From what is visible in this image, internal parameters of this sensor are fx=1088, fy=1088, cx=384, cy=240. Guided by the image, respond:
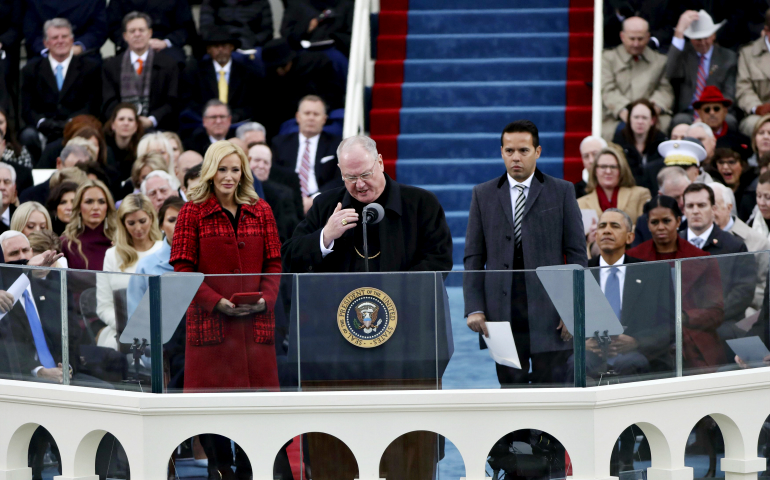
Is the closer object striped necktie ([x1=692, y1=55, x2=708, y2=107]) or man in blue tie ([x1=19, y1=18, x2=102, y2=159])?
striped necktie ([x1=692, y1=55, x2=708, y2=107])

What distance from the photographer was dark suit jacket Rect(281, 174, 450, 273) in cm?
461

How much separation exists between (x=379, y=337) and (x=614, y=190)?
333cm

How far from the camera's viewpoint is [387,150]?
9180 millimetres

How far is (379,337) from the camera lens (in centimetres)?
434

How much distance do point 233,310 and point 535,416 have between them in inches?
49.3

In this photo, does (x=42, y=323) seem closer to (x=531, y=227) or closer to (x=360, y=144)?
(x=360, y=144)

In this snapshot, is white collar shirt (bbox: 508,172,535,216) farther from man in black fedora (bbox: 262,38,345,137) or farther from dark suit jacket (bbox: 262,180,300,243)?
man in black fedora (bbox: 262,38,345,137)

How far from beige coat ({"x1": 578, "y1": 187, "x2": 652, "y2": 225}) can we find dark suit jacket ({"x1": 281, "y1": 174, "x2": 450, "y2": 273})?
8.71 feet

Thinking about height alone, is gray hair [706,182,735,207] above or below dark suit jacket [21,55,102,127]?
below

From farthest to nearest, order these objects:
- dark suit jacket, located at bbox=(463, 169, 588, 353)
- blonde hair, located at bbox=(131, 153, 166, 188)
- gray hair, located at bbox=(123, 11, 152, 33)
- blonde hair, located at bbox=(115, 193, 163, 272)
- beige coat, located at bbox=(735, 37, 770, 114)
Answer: gray hair, located at bbox=(123, 11, 152, 33)
beige coat, located at bbox=(735, 37, 770, 114)
blonde hair, located at bbox=(131, 153, 166, 188)
blonde hair, located at bbox=(115, 193, 163, 272)
dark suit jacket, located at bbox=(463, 169, 588, 353)

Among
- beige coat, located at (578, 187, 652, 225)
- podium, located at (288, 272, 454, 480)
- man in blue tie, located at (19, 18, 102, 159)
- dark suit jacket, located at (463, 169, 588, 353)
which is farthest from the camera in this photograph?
man in blue tie, located at (19, 18, 102, 159)

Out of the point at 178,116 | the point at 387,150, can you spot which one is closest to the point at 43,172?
the point at 178,116

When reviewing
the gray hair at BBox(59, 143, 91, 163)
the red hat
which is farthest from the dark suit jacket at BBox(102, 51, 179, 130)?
the red hat

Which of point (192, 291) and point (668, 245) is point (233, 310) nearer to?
point (192, 291)
